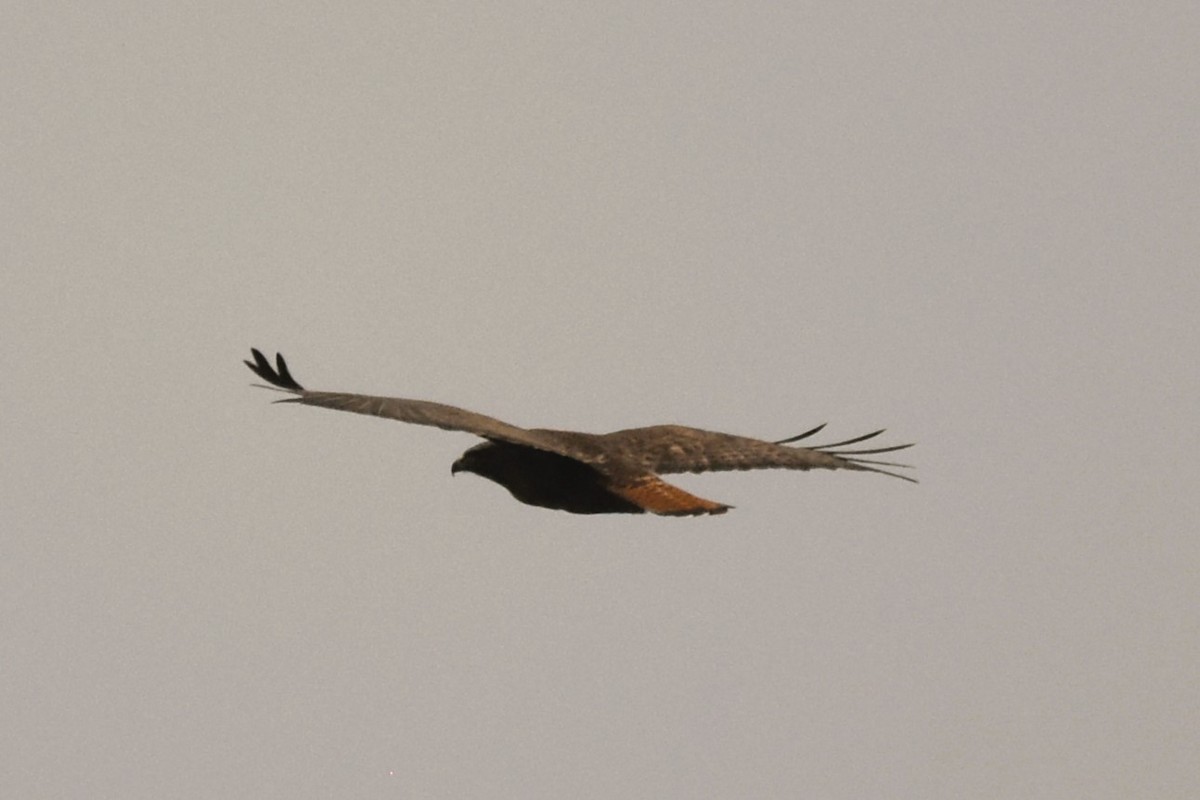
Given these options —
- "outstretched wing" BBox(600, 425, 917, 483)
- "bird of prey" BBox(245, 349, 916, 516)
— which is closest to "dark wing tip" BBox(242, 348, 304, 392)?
"bird of prey" BBox(245, 349, 916, 516)

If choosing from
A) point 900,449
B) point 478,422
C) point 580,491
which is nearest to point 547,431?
point 580,491

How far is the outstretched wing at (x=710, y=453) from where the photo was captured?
55.1ft

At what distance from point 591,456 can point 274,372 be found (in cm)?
252

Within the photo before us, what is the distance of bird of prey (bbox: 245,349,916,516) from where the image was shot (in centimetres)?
1484

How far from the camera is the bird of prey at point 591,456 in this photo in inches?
584

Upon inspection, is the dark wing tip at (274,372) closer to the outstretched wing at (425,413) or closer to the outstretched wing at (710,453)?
the outstretched wing at (425,413)

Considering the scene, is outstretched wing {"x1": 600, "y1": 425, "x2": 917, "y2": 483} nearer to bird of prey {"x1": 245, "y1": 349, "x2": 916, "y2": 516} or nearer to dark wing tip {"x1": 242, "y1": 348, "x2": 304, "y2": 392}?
bird of prey {"x1": 245, "y1": 349, "x2": 916, "y2": 516}

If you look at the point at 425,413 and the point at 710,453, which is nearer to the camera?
the point at 425,413

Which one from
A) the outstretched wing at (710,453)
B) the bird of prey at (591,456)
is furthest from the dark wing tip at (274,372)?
the outstretched wing at (710,453)

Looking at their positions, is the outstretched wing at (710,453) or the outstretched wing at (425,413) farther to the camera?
the outstretched wing at (710,453)

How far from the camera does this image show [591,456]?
632 inches

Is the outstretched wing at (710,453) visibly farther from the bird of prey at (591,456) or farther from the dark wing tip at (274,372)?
the dark wing tip at (274,372)

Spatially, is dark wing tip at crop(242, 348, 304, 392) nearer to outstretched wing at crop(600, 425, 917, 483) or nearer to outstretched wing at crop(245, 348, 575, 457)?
outstretched wing at crop(245, 348, 575, 457)

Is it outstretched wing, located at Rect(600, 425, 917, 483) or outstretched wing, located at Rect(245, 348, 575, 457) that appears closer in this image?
outstretched wing, located at Rect(245, 348, 575, 457)
